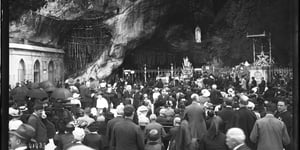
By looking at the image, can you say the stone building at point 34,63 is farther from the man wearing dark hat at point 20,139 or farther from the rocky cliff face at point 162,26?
the man wearing dark hat at point 20,139

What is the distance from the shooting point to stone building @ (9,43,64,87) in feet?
83.0

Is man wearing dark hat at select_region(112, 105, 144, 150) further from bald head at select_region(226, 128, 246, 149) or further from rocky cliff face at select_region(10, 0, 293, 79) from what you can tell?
rocky cliff face at select_region(10, 0, 293, 79)

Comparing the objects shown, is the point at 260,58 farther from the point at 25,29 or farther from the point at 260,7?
the point at 25,29

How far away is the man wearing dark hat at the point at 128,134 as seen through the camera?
6.30 meters

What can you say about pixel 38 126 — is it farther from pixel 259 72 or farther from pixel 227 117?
pixel 259 72

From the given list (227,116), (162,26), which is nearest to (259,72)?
(162,26)

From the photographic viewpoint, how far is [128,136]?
6312mm

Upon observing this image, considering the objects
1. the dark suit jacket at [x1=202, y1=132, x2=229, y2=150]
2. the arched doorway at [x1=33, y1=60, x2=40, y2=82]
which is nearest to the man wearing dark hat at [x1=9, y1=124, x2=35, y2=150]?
the dark suit jacket at [x1=202, y1=132, x2=229, y2=150]

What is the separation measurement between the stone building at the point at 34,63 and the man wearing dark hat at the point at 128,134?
19.1 meters

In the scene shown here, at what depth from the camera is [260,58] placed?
27.5m

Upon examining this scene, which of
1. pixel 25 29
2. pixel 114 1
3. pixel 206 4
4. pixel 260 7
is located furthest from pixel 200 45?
pixel 25 29

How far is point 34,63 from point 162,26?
11.8 metres

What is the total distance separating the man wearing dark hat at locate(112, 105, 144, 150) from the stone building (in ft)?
62.7

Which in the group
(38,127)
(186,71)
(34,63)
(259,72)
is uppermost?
(34,63)
